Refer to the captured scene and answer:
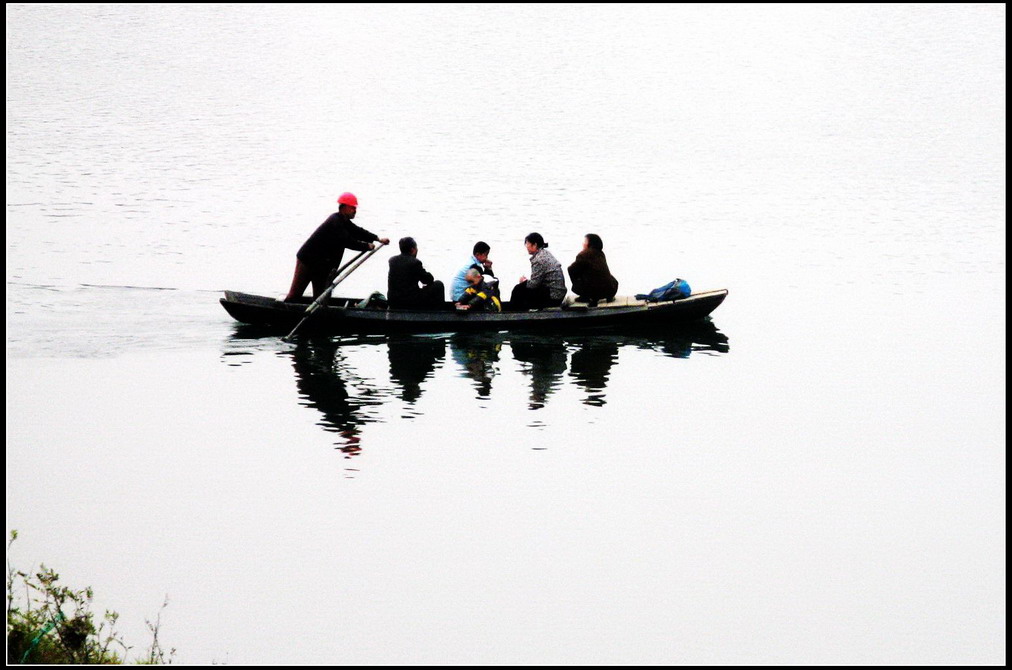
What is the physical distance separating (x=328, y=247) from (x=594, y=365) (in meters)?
3.43

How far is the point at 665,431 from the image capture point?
40.4 ft

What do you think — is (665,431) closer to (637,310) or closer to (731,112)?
(637,310)

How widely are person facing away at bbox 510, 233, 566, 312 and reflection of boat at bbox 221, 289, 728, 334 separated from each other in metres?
0.21

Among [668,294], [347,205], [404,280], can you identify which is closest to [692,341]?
[668,294]

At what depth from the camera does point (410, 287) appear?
609 inches

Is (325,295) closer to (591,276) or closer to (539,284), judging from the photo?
(539,284)

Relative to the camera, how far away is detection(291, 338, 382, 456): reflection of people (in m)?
12.1

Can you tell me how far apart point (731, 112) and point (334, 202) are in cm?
1945

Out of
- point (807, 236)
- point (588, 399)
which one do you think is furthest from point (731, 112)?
point (588, 399)

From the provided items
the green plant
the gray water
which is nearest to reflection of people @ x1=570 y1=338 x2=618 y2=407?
the gray water

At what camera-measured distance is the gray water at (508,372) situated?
915 cm

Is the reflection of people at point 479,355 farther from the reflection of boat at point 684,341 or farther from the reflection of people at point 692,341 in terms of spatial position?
the reflection of people at point 692,341

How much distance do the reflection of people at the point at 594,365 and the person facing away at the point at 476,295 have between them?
119 cm

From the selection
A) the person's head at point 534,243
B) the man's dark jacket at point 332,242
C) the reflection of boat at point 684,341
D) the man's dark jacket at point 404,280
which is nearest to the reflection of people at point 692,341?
the reflection of boat at point 684,341
